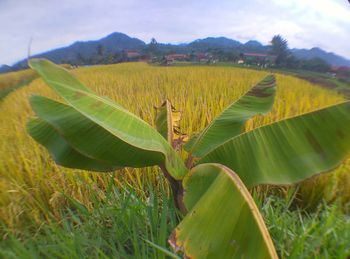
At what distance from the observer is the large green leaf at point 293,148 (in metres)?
0.96

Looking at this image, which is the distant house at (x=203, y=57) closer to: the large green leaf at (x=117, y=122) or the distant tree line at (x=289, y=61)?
the distant tree line at (x=289, y=61)

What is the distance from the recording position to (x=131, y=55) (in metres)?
18.7

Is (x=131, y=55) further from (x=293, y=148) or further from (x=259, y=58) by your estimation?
(x=293, y=148)

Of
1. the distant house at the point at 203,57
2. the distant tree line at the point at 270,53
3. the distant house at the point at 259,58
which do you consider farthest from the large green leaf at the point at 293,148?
the distant house at the point at 203,57

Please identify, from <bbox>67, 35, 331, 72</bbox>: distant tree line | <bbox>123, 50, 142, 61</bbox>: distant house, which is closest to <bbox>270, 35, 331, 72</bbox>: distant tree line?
<bbox>67, 35, 331, 72</bbox>: distant tree line

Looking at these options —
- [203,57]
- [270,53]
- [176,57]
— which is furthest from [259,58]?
[176,57]

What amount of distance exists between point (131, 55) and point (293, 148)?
60.2 ft

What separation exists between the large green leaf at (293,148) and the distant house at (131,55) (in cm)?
1540

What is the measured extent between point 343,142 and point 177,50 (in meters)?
10.9

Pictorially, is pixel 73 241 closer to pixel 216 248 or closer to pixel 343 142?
pixel 216 248

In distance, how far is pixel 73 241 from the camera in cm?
120

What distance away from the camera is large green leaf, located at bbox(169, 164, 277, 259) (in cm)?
71

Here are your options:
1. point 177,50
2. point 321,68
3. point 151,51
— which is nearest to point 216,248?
point 321,68

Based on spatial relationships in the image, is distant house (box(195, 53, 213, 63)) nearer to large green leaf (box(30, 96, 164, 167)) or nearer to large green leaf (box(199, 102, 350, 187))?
large green leaf (box(199, 102, 350, 187))
